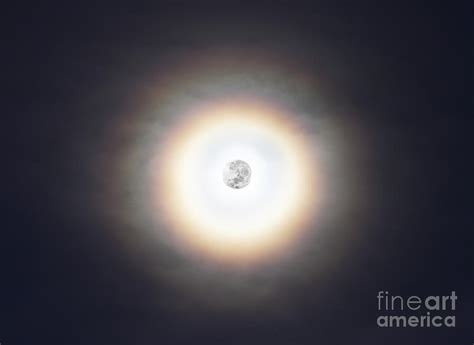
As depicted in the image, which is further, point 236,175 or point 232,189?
point 232,189

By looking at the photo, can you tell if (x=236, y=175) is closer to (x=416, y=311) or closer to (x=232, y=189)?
(x=232, y=189)

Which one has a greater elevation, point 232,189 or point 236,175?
point 236,175

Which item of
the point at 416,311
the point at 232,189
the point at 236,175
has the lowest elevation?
the point at 416,311

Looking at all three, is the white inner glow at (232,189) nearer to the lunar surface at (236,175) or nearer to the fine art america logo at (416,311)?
the lunar surface at (236,175)

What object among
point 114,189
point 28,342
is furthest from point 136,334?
point 114,189

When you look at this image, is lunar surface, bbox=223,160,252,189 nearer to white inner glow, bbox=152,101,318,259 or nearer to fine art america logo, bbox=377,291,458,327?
white inner glow, bbox=152,101,318,259

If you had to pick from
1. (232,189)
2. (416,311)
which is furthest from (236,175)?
(416,311)

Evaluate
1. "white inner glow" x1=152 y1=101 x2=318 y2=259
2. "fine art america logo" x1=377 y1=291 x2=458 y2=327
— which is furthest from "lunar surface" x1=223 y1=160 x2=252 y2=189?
"fine art america logo" x1=377 y1=291 x2=458 y2=327
